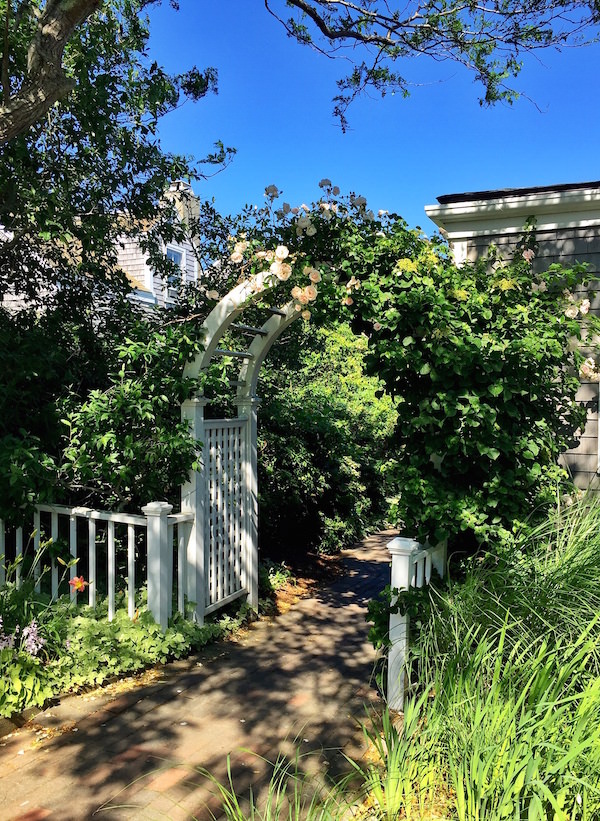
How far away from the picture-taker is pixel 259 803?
2443 millimetres

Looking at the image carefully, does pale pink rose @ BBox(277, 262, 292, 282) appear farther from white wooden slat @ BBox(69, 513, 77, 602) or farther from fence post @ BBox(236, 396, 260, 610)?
white wooden slat @ BBox(69, 513, 77, 602)

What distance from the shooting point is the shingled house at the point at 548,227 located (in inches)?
198

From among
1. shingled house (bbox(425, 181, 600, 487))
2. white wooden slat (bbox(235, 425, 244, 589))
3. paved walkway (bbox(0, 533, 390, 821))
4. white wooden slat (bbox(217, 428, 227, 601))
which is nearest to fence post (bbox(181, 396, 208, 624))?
white wooden slat (bbox(217, 428, 227, 601))

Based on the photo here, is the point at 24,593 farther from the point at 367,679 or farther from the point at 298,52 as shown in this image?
the point at 298,52

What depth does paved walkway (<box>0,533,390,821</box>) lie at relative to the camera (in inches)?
97.6

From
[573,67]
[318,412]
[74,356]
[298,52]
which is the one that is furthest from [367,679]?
[573,67]

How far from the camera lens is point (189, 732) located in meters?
3.06

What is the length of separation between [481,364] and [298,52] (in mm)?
4588

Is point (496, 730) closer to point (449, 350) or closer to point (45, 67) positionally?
point (449, 350)

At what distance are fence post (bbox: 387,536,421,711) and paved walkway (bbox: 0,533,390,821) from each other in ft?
0.72

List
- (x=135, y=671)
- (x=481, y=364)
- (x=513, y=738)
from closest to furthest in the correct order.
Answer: (x=513, y=738) < (x=481, y=364) < (x=135, y=671)

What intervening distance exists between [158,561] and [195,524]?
0.48 m

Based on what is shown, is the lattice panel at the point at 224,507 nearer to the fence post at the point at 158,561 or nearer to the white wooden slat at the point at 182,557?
the white wooden slat at the point at 182,557

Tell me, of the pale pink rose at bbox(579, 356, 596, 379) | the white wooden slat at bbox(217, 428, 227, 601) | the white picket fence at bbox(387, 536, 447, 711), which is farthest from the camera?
the white wooden slat at bbox(217, 428, 227, 601)
